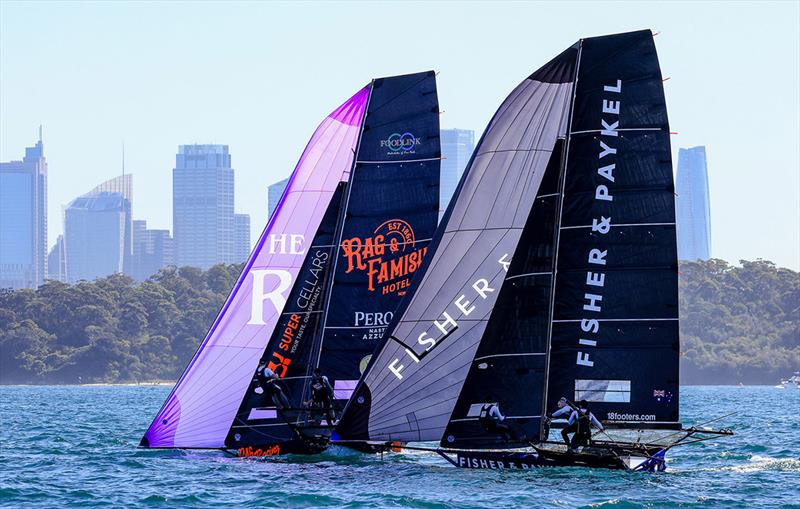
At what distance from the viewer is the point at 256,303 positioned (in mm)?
26859

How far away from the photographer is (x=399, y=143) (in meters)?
26.7

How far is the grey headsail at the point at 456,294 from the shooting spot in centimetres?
2328

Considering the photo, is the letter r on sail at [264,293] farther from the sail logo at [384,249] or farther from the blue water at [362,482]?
the blue water at [362,482]

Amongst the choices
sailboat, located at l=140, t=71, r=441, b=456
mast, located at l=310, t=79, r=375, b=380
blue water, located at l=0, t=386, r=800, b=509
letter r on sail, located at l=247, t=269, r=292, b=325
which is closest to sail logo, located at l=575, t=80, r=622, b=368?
blue water, located at l=0, t=386, r=800, b=509

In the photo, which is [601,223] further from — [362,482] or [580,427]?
[362,482]

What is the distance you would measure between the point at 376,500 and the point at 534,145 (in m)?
6.37

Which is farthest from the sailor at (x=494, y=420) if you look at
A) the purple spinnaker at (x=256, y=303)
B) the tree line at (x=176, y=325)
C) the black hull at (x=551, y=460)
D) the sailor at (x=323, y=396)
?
the tree line at (x=176, y=325)

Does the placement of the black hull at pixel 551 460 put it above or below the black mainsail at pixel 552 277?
below

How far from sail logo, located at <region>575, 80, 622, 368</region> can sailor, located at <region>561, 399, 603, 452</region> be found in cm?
81

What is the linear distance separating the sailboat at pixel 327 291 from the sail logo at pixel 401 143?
2 cm

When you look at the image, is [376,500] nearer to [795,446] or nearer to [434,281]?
Result: [434,281]

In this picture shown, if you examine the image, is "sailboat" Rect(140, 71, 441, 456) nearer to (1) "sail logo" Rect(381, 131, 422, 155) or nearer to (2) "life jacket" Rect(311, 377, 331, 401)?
(1) "sail logo" Rect(381, 131, 422, 155)

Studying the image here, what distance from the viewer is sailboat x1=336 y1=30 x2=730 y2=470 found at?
22500 millimetres

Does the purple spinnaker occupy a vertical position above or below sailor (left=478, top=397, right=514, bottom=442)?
above
